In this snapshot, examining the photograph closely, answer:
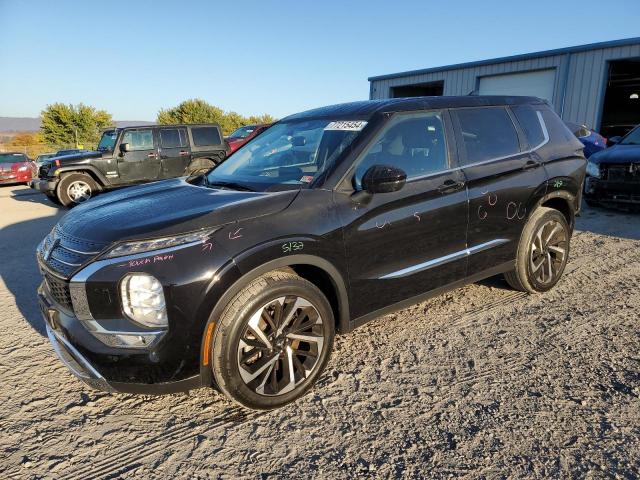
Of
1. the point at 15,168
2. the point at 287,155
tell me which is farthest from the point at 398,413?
the point at 15,168

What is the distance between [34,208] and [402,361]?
1117 centimetres

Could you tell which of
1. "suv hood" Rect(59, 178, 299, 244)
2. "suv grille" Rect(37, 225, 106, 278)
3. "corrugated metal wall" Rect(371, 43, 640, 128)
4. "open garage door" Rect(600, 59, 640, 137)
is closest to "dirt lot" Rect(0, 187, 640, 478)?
"suv grille" Rect(37, 225, 106, 278)

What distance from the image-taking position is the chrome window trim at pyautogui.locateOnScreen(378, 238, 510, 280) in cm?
314

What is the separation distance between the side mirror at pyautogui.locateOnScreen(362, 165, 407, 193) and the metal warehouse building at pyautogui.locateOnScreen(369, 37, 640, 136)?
1149cm

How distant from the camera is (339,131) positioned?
326 cm

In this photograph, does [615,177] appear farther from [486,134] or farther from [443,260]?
[443,260]

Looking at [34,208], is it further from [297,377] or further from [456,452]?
[456,452]

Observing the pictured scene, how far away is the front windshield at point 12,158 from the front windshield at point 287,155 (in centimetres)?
1770

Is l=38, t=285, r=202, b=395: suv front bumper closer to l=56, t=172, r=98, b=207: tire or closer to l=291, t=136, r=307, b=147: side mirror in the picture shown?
l=291, t=136, r=307, b=147: side mirror

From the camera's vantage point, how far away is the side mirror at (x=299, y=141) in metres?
3.53

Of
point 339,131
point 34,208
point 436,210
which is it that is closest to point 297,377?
point 436,210

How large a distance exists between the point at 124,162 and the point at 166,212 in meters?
9.28

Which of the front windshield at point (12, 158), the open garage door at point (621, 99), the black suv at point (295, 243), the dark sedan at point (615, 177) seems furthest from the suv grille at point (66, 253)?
the open garage door at point (621, 99)

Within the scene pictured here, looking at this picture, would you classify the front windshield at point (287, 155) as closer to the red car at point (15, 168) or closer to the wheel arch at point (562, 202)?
the wheel arch at point (562, 202)
